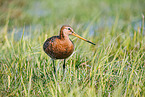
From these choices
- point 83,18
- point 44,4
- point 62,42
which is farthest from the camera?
point 44,4

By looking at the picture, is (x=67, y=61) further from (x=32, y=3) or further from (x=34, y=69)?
(x=32, y=3)

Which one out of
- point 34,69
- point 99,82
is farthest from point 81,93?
point 34,69

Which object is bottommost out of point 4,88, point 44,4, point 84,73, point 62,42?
point 4,88

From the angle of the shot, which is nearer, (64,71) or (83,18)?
(64,71)

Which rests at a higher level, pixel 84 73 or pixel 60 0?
pixel 60 0

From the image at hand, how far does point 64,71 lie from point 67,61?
327 mm

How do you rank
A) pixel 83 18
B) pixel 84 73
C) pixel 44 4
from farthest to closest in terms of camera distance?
pixel 44 4 → pixel 83 18 → pixel 84 73

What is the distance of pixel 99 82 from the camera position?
216 centimetres

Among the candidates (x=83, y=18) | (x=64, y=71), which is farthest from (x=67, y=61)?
(x=83, y=18)

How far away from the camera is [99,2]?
7926 mm

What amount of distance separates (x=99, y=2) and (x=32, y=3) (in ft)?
8.81

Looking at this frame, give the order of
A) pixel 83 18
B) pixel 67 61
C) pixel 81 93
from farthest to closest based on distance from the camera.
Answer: pixel 83 18, pixel 67 61, pixel 81 93

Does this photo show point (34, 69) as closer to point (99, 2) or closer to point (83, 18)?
point (83, 18)

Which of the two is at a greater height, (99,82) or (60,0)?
(60,0)
